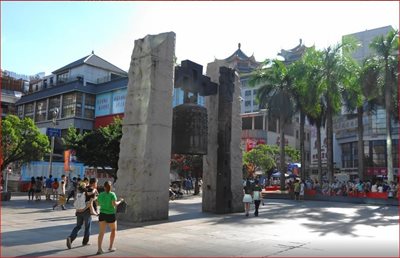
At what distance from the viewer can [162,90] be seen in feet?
48.6

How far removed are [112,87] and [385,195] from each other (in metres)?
44.9

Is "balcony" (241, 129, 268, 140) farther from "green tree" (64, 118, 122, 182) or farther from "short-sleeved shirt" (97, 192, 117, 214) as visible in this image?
"short-sleeved shirt" (97, 192, 117, 214)

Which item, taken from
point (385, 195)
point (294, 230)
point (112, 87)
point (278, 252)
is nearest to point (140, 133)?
point (294, 230)

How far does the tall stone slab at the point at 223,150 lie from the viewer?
17047 millimetres

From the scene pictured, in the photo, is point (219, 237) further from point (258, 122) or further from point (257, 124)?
point (258, 122)

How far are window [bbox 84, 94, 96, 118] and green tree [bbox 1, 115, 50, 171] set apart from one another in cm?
3484

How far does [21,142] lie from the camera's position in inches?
1203

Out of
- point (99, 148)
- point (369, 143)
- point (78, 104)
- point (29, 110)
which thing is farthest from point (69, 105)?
point (369, 143)

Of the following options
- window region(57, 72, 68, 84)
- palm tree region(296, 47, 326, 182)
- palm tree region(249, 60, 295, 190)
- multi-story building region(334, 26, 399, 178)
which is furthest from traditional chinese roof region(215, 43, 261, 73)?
palm tree region(296, 47, 326, 182)

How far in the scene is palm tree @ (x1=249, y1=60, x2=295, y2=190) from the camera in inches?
1446

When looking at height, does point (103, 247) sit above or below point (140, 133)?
below

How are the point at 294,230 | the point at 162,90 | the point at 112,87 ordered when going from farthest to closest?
the point at 112,87, the point at 162,90, the point at 294,230

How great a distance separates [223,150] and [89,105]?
53010mm

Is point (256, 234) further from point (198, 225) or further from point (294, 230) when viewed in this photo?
point (198, 225)
